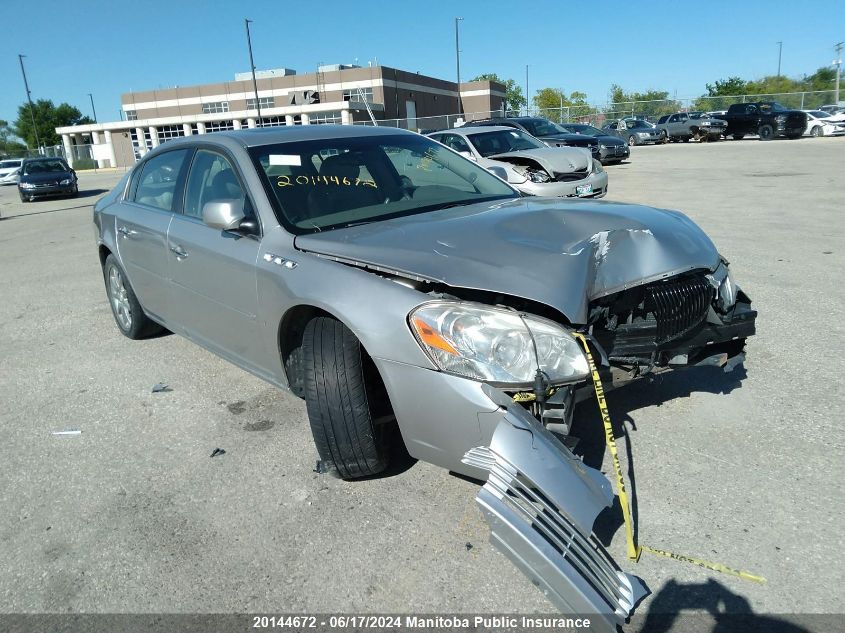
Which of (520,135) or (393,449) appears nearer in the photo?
(393,449)

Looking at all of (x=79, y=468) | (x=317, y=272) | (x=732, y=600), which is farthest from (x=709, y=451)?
(x=79, y=468)

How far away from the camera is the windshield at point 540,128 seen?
59.1 ft

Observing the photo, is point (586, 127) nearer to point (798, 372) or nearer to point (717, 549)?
point (798, 372)

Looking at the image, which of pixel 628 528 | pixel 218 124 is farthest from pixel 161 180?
pixel 218 124

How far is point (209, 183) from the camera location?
12.8 ft

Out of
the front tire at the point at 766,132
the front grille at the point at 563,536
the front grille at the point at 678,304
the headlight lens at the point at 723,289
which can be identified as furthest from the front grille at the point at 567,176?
the front tire at the point at 766,132

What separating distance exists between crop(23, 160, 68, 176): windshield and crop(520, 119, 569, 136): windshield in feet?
56.3

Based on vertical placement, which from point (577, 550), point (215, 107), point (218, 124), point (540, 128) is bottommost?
point (577, 550)

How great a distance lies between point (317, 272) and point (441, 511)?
1.20 m

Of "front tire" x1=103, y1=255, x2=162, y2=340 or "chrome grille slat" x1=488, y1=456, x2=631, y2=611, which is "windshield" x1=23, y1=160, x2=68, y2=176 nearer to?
"front tire" x1=103, y1=255, x2=162, y2=340

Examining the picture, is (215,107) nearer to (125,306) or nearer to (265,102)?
(265,102)

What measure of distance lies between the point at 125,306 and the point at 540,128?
15198mm

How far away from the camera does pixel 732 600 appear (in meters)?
2.18

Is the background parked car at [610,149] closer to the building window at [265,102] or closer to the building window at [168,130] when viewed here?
the building window at [168,130]
